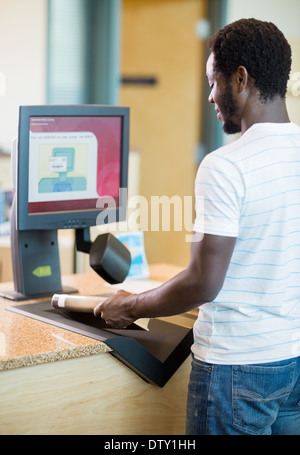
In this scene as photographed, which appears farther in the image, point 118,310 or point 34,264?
point 34,264

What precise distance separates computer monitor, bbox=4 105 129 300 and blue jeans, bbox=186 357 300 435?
26.5 inches

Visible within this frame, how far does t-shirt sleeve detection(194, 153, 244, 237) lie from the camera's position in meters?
1.20

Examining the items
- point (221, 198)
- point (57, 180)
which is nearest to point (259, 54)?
point (221, 198)

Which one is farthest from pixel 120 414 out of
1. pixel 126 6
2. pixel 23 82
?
pixel 126 6

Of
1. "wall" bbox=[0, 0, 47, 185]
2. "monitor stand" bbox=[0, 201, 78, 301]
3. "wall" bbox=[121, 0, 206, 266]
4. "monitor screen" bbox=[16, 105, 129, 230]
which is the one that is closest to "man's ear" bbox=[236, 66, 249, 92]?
"monitor screen" bbox=[16, 105, 129, 230]

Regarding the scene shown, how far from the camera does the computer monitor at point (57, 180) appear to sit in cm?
→ 175

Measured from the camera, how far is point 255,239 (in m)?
1.26

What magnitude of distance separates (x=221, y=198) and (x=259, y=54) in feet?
0.97

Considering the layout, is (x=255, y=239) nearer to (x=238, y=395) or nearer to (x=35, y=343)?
(x=238, y=395)

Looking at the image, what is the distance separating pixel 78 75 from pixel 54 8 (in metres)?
Answer: 0.47

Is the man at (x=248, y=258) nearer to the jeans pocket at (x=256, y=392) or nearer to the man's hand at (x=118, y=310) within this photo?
the jeans pocket at (x=256, y=392)

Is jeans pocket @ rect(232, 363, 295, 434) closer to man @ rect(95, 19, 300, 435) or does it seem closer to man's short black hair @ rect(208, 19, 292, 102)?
man @ rect(95, 19, 300, 435)

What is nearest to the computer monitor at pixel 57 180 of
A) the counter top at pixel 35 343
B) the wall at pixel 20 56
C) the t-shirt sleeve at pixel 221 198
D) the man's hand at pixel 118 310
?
the counter top at pixel 35 343

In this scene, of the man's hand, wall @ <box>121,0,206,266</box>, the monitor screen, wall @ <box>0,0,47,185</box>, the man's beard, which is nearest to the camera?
the man's beard
